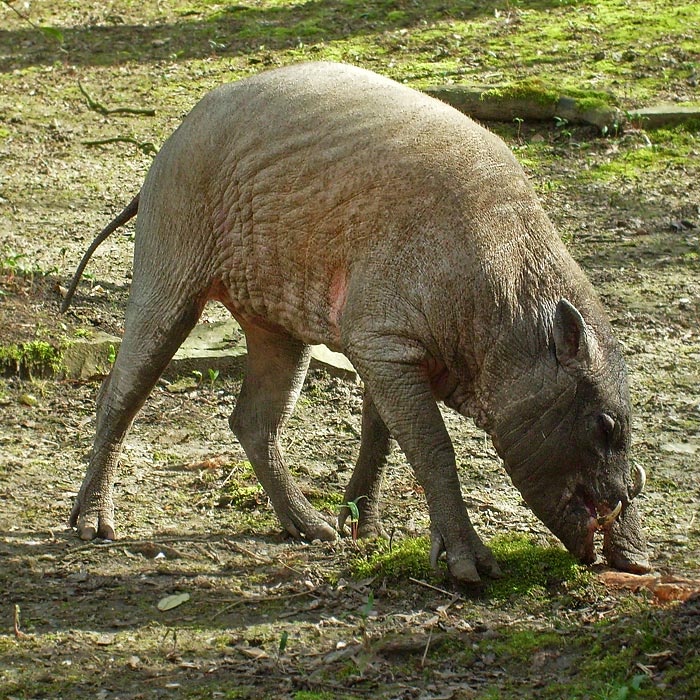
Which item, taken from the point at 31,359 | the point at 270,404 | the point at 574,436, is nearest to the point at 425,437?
the point at 574,436

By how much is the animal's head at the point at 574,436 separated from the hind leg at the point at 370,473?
98cm

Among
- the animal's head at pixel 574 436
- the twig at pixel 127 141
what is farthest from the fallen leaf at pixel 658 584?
the twig at pixel 127 141

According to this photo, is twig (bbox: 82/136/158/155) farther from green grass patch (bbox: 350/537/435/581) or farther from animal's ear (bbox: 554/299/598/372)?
animal's ear (bbox: 554/299/598/372)

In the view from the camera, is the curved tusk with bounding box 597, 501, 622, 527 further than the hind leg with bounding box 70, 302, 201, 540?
Result: No

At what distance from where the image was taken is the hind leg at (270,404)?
Result: 19.2ft

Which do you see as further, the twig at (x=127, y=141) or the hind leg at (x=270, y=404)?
the twig at (x=127, y=141)

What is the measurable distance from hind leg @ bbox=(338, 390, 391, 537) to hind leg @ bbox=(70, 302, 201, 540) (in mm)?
1012

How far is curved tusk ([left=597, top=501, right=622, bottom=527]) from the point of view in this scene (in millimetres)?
4684

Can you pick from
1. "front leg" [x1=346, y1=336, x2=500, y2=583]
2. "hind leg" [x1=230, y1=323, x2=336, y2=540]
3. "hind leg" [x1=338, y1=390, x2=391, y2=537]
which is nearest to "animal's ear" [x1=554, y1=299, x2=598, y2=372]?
"front leg" [x1=346, y1=336, x2=500, y2=583]

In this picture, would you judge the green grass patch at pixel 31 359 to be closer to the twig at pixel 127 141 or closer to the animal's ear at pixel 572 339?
the twig at pixel 127 141

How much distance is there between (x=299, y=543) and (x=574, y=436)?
164cm

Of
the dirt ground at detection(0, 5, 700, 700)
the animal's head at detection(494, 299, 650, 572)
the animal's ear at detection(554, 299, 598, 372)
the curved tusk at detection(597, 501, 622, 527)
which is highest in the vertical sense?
the animal's ear at detection(554, 299, 598, 372)

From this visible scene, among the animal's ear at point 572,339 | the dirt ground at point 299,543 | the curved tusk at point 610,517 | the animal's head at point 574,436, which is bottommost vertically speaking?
the dirt ground at point 299,543

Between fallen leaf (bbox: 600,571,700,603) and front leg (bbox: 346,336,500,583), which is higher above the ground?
front leg (bbox: 346,336,500,583)
